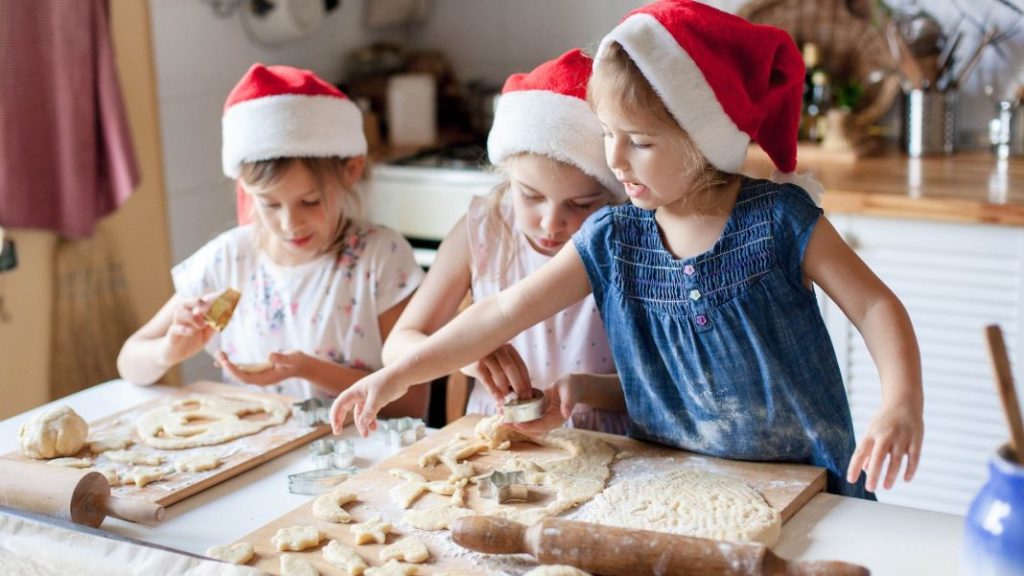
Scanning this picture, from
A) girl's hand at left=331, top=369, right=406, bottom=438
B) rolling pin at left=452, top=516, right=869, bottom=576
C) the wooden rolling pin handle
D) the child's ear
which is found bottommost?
the wooden rolling pin handle

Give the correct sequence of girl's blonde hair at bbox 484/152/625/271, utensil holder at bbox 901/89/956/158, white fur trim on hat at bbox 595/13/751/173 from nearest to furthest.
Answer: white fur trim on hat at bbox 595/13/751/173 → girl's blonde hair at bbox 484/152/625/271 → utensil holder at bbox 901/89/956/158

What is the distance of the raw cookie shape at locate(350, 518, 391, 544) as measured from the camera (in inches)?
42.3

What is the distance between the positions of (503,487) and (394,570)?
19 cm

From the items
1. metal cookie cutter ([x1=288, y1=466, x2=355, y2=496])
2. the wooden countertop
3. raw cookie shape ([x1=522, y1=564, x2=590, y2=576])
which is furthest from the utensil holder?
raw cookie shape ([x1=522, y1=564, x2=590, y2=576])

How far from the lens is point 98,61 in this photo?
249cm

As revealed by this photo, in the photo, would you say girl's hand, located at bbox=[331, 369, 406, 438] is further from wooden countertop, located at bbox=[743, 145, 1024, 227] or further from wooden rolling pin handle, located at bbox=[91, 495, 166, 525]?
wooden countertop, located at bbox=[743, 145, 1024, 227]

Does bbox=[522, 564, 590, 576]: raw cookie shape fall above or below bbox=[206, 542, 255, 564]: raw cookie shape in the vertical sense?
above

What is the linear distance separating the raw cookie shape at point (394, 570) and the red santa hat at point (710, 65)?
526 mm

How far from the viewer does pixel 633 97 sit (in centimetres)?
119

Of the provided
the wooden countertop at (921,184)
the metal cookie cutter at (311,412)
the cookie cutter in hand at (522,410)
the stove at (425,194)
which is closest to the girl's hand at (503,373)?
the cookie cutter in hand at (522,410)

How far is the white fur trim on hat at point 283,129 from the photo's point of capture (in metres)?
1.68

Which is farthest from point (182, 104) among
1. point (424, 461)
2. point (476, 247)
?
point (424, 461)

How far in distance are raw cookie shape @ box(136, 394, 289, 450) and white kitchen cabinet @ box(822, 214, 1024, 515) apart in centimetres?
123

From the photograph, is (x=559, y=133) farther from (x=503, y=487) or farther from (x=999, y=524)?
(x=999, y=524)
